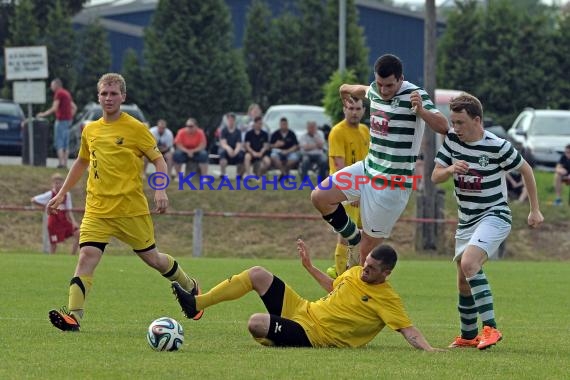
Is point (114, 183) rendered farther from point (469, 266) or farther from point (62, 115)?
point (62, 115)

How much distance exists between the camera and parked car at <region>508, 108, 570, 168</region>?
36750 millimetres

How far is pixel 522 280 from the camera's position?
66.1ft

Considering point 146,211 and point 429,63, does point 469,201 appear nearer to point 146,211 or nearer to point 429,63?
point 146,211

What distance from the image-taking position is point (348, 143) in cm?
1627

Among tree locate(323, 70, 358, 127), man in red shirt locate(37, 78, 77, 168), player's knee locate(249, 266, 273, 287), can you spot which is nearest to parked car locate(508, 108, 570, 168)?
tree locate(323, 70, 358, 127)

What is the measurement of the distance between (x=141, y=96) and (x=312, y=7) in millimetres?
7610

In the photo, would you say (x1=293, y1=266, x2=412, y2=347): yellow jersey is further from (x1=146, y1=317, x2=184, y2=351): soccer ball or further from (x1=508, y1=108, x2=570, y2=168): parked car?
(x1=508, y1=108, x2=570, y2=168): parked car

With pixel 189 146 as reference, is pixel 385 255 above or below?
above

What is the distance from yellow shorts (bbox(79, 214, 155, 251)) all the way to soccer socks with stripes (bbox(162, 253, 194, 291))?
319mm

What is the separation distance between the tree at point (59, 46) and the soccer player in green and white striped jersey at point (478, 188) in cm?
3778

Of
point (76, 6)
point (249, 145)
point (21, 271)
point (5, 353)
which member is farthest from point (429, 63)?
point (76, 6)

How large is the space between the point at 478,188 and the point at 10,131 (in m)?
28.0

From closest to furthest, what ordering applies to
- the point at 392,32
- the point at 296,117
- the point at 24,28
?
the point at 296,117 < the point at 24,28 < the point at 392,32

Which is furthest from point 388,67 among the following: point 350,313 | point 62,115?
point 62,115
